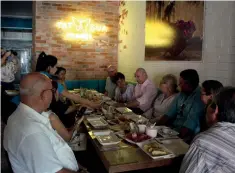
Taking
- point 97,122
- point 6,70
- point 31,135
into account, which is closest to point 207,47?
point 97,122

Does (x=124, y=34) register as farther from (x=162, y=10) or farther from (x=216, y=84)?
(x=216, y=84)

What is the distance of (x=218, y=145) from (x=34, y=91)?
3.39ft

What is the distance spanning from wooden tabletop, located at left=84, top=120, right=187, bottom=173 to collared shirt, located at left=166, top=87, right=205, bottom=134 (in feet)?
2.84

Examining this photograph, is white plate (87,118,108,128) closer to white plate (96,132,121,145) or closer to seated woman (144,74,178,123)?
white plate (96,132,121,145)

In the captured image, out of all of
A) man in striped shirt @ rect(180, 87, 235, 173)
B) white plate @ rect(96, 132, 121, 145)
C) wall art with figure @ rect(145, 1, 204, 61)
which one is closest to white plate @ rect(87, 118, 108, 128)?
white plate @ rect(96, 132, 121, 145)

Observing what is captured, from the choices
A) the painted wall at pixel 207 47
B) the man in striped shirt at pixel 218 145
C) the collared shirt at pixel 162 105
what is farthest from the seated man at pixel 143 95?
the man in striped shirt at pixel 218 145

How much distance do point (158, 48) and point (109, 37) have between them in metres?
2.07

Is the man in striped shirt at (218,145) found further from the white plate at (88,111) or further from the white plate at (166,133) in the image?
the white plate at (88,111)

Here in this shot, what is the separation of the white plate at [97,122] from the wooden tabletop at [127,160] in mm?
438

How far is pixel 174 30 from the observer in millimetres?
3826

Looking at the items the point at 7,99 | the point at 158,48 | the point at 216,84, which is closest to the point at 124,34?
the point at 158,48

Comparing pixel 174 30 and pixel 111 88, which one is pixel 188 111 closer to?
pixel 174 30

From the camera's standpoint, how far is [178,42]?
3.84 m

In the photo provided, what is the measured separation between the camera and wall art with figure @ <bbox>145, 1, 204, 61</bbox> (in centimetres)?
366
